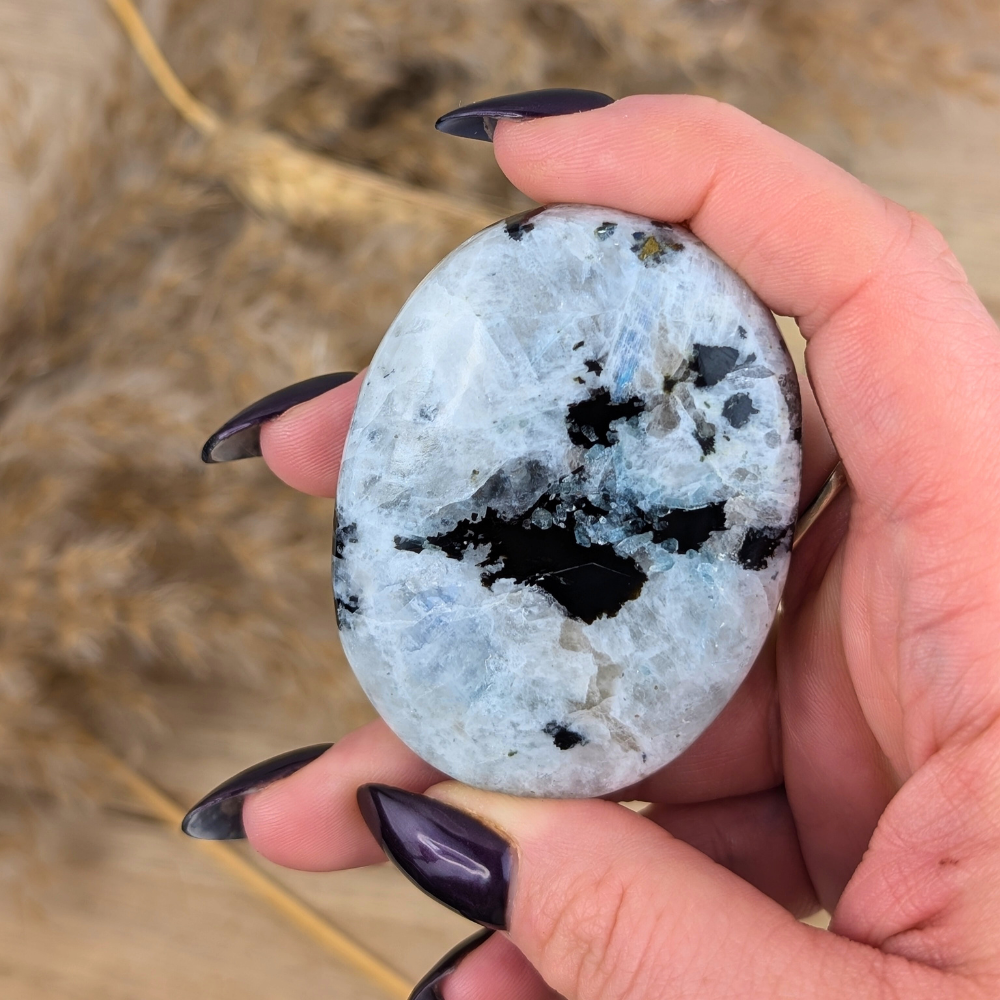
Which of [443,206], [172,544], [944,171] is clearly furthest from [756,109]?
[172,544]

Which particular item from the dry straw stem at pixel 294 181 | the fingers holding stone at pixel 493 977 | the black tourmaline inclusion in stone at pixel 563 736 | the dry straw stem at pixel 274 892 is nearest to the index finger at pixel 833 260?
the black tourmaline inclusion in stone at pixel 563 736

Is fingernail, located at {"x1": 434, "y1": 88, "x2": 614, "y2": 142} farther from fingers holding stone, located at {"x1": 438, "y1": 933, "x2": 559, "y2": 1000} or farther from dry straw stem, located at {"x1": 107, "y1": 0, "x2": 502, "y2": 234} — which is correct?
fingers holding stone, located at {"x1": 438, "y1": 933, "x2": 559, "y2": 1000}

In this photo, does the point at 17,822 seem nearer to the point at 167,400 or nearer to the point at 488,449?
the point at 167,400

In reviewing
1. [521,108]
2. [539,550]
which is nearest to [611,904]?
[539,550]

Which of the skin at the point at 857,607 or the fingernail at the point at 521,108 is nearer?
the skin at the point at 857,607

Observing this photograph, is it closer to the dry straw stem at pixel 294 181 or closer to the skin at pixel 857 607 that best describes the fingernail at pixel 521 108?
the skin at pixel 857 607
